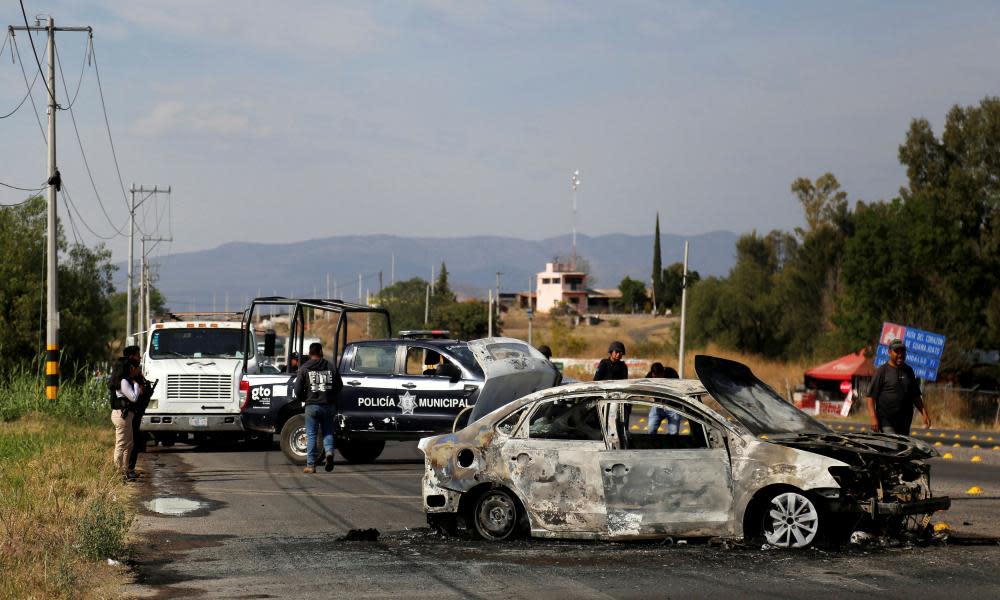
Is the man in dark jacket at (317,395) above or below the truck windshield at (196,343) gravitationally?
below

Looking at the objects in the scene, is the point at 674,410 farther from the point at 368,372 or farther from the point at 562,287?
the point at 562,287

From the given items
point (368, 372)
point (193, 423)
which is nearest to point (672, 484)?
point (368, 372)

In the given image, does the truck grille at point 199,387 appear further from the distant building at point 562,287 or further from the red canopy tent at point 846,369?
the distant building at point 562,287

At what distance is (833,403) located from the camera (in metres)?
44.4

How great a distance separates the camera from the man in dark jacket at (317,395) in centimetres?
1788

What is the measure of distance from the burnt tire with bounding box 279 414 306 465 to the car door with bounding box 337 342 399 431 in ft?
3.15

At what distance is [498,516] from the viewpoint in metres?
11.4

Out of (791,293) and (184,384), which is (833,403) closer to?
(184,384)

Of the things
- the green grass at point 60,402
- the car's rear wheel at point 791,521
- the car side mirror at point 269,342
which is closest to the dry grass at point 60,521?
the car side mirror at point 269,342

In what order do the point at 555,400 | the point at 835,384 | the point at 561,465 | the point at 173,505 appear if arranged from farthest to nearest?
the point at 835,384, the point at 173,505, the point at 555,400, the point at 561,465

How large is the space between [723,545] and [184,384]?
14.9 meters

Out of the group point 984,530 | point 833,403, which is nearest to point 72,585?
point 984,530

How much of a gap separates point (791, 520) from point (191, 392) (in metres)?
15.3

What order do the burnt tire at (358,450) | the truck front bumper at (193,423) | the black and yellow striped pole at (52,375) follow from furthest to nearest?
the black and yellow striped pole at (52,375), the truck front bumper at (193,423), the burnt tire at (358,450)
